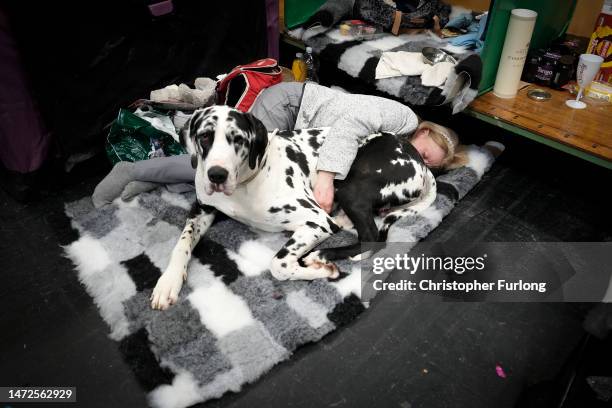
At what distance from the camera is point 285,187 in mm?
2320

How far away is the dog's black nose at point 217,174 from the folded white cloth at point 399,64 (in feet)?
6.13

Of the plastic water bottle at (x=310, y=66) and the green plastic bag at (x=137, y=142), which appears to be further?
the plastic water bottle at (x=310, y=66)

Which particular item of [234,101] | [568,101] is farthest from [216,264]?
[568,101]

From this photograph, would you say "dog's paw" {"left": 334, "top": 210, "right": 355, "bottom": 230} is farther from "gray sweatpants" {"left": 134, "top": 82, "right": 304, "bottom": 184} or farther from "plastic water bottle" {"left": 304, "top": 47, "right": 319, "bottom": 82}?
"plastic water bottle" {"left": 304, "top": 47, "right": 319, "bottom": 82}

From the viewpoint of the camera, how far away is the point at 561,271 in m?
2.38

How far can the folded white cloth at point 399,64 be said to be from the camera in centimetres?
329

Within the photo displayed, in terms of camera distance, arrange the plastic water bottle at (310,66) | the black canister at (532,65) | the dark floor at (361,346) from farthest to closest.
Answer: the plastic water bottle at (310,66) < the black canister at (532,65) < the dark floor at (361,346)

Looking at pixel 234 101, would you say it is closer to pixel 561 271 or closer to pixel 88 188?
pixel 88 188

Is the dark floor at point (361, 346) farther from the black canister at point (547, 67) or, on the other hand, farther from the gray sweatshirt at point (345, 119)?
the black canister at point (547, 67)

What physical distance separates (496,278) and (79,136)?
2.67m

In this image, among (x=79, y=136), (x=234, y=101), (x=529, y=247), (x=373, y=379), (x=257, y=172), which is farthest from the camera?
(x=234, y=101)

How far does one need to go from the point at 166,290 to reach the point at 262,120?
128 cm

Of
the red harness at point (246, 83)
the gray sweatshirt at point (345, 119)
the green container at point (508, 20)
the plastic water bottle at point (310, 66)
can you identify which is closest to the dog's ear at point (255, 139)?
the gray sweatshirt at point (345, 119)

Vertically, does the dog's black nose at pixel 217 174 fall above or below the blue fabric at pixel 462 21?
below
